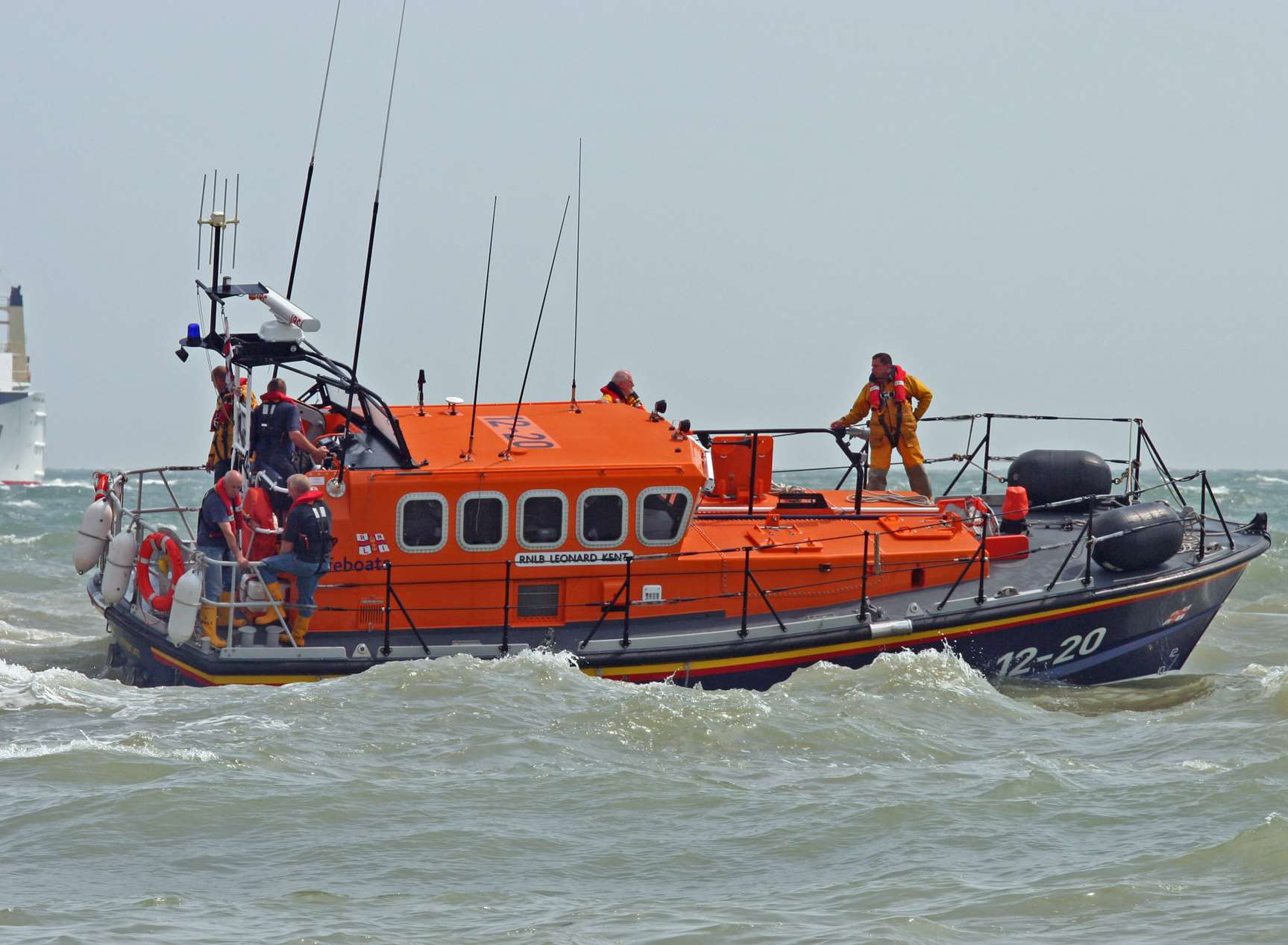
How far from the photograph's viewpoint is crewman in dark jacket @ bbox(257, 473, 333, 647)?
32.2 feet

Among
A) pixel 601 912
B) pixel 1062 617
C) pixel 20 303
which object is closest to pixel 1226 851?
pixel 601 912

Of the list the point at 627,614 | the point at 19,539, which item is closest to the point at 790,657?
the point at 627,614

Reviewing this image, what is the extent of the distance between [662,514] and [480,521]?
1.20 metres

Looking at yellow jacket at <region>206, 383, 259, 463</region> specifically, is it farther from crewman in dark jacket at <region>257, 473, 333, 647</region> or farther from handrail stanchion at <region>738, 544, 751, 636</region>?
handrail stanchion at <region>738, 544, 751, 636</region>

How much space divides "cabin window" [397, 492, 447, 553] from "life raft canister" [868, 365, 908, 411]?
422cm

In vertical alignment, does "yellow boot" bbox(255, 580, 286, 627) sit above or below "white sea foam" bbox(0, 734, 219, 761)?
above

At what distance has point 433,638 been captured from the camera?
406 inches

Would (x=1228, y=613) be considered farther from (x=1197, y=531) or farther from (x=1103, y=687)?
(x=1103, y=687)

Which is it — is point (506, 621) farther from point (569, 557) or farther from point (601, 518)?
point (601, 518)

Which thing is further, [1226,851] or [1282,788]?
[1282,788]

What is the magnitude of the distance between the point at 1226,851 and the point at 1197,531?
255 inches

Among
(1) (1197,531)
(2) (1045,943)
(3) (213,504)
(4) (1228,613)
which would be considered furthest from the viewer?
(4) (1228,613)

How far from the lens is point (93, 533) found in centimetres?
1134

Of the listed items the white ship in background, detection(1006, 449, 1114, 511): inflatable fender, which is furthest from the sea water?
the white ship in background
